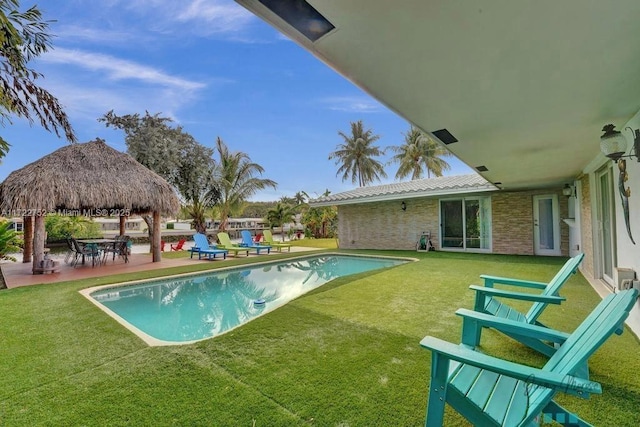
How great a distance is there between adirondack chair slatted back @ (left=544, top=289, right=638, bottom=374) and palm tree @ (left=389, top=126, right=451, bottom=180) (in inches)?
1055

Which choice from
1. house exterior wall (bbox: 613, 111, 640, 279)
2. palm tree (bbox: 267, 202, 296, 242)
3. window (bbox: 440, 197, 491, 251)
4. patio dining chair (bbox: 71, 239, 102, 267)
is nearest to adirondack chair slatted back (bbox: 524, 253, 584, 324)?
house exterior wall (bbox: 613, 111, 640, 279)

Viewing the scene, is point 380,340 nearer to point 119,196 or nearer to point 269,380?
point 269,380

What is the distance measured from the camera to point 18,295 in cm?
662

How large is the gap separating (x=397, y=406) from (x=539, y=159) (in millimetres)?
5748

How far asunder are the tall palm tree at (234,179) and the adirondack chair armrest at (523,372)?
20808mm

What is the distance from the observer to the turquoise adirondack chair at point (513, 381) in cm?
172

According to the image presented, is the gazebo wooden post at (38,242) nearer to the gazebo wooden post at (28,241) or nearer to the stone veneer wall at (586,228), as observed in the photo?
the gazebo wooden post at (28,241)

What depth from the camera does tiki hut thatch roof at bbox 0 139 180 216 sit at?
9.15 m

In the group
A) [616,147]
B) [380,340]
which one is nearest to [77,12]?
[380,340]

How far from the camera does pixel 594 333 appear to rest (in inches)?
78.2

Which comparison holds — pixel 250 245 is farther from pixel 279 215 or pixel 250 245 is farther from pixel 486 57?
pixel 486 57

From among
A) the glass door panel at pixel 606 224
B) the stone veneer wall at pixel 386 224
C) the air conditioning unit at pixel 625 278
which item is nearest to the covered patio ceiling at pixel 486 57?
the air conditioning unit at pixel 625 278

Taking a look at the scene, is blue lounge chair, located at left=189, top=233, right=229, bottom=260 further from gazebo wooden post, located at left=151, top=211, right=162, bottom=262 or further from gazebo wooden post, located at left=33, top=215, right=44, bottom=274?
gazebo wooden post, located at left=33, top=215, right=44, bottom=274

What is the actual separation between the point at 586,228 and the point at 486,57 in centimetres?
828
